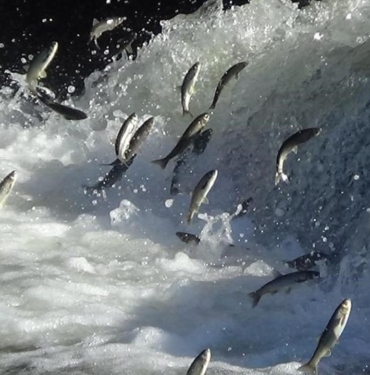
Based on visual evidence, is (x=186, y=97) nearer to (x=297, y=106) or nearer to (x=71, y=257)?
(x=297, y=106)

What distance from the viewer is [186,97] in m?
6.39

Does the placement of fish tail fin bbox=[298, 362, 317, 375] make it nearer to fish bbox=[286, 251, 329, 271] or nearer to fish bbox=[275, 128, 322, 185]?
fish bbox=[286, 251, 329, 271]

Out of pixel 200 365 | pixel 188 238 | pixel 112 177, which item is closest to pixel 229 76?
pixel 112 177

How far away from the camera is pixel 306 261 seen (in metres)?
5.63

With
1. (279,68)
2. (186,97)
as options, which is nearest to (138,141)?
(186,97)

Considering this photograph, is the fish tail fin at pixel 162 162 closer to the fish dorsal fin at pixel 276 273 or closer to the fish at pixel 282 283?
the fish dorsal fin at pixel 276 273

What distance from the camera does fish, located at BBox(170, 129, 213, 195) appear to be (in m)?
6.64

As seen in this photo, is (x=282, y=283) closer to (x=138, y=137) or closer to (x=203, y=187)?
(x=203, y=187)

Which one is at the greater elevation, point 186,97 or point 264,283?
point 186,97

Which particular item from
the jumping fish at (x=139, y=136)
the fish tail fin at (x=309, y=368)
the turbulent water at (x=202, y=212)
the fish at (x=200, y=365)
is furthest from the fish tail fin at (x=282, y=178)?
the fish at (x=200, y=365)

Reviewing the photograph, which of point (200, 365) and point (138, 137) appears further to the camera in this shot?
point (138, 137)

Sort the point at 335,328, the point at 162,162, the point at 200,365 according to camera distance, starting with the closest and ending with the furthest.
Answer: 1. the point at 200,365
2. the point at 335,328
3. the point at 162,162

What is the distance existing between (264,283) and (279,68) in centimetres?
212

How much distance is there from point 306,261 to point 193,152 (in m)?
1.53
